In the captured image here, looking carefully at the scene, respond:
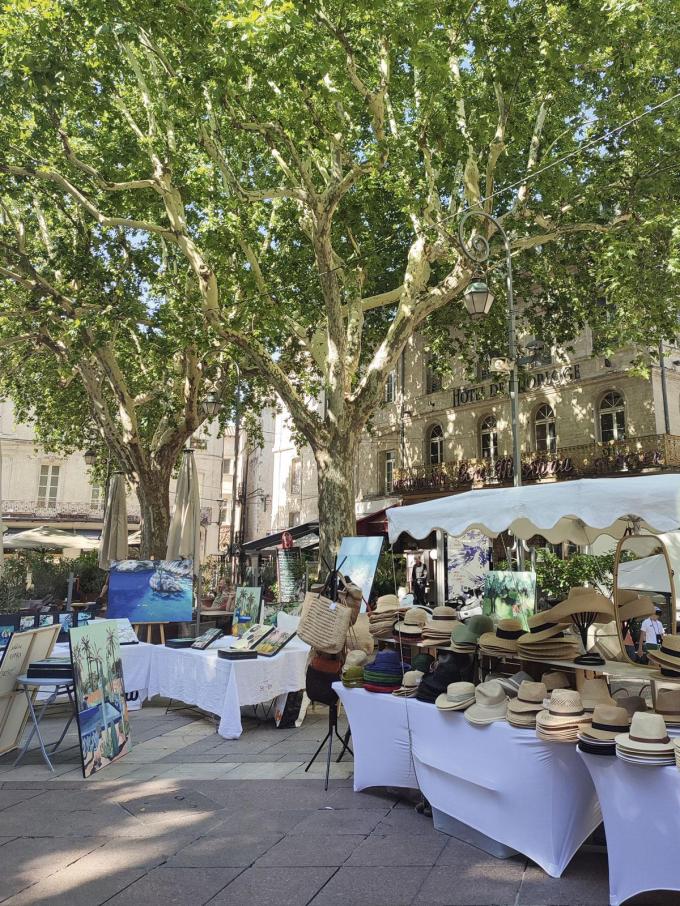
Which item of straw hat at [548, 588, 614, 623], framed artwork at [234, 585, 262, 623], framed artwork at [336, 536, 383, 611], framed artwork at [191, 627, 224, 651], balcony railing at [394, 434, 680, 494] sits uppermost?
balcony railing at [394, 434, 680, 494]

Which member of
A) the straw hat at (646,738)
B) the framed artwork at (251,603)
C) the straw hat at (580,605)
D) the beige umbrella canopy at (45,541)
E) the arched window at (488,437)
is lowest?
the straw hat at (646,738)

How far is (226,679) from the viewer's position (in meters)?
7.22

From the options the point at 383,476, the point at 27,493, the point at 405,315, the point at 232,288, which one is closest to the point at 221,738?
the point at 405,315

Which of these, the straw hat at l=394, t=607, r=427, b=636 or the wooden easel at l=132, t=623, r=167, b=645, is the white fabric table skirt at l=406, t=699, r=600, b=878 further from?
the wooden easel at l=132, t=623, r=167, b=645

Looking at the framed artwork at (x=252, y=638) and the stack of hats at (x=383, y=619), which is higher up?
the stack of hats at (x=383, y=619)

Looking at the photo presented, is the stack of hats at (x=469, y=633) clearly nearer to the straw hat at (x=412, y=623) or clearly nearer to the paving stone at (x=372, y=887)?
the straw hat at (x=412, y=623)

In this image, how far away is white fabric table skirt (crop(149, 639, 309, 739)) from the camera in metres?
7.11

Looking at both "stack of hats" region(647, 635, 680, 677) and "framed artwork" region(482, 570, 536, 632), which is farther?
"framed artwork" region(482, 570, 536, 632)

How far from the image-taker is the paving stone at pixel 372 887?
11.8ft

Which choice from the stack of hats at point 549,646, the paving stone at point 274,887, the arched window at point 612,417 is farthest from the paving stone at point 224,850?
the arched window at point 612,417

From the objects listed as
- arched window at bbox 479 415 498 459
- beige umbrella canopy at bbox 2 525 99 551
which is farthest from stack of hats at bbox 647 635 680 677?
arched window at bbox 479 415 498 459

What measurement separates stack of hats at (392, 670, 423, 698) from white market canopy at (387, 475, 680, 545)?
1.29 metres

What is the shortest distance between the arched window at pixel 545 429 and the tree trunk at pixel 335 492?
13448 mm

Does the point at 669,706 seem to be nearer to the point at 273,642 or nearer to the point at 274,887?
the point at 274,887
